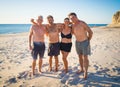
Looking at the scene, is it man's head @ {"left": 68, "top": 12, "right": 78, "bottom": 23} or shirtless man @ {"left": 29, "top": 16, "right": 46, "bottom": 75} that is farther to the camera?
shirtless man @ {"left": 29, "top": 16, "right": 46, "bottom": 75}

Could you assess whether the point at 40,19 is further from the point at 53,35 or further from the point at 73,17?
the point at 73,17

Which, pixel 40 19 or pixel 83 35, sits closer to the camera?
pixel 83 35

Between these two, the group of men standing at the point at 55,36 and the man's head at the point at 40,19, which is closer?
the group of men standing at the point at 55,36

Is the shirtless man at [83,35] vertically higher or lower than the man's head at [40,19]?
lower

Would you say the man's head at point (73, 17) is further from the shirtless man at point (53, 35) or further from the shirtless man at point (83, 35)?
the shirtless man at point (53, 35)

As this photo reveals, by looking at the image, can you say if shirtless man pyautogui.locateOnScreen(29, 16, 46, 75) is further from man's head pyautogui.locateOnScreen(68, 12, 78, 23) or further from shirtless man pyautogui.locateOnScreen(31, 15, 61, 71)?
man's head pyautogui.locateOnScreen(68, 12, 78, 23)

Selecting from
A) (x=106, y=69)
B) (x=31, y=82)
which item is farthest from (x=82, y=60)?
(x=31, y=82)

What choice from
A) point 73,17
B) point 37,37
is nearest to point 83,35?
point 73,17

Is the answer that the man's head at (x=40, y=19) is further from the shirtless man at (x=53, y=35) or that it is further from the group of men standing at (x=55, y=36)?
the shirtless man at (x=53, y=35)

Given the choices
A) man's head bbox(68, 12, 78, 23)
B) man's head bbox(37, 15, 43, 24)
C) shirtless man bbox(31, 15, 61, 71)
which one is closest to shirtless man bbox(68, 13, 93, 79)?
man's head bbox(68, 12, 78, 23)

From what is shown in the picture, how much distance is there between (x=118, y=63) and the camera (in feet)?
20.7

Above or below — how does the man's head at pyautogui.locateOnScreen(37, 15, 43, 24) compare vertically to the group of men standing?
above

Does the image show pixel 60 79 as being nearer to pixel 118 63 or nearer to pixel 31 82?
pixel 31 82

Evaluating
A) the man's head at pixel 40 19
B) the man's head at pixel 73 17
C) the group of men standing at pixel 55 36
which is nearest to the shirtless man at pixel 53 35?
the group of men standing at pixel 55 36
